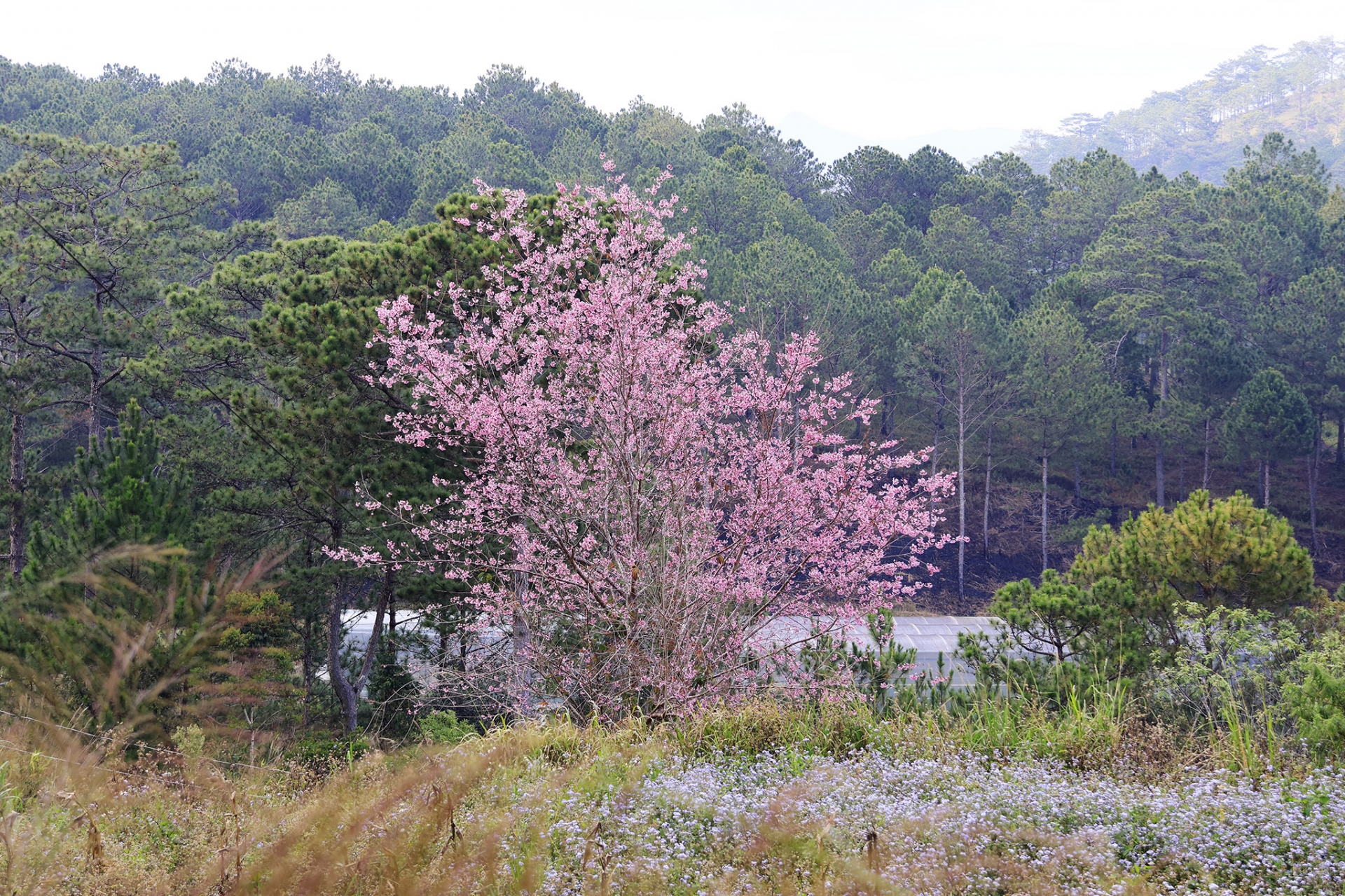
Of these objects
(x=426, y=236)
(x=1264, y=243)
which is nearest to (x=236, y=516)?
(x=426, y=236)

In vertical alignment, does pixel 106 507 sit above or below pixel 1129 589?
above

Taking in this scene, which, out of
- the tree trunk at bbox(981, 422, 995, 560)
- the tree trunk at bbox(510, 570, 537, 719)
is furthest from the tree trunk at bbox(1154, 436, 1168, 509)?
the tree trunk at bbox(510, 570, 537, 719)

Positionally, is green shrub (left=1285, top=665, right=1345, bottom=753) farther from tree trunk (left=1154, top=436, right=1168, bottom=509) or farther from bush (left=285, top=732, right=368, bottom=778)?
tree trunk (left=1154, top=436, right=1168, bottom=509)

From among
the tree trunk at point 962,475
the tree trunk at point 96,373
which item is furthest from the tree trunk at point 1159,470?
the tree trunk at point 96,373

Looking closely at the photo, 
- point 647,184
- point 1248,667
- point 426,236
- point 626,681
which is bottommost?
point 1248,667

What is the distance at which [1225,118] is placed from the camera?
123312 millimetres

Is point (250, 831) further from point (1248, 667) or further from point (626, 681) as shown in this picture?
point (1248, 667)

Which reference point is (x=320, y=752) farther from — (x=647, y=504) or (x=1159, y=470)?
(x=1159, y=470)

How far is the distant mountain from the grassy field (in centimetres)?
11063

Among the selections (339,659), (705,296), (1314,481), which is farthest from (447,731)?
(1314,481)

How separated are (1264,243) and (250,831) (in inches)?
1476

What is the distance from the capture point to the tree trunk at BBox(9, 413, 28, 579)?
56.9 feet

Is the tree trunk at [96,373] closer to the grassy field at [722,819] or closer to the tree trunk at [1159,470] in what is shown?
the grassy field at [722,819]

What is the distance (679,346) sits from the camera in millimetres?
8031
